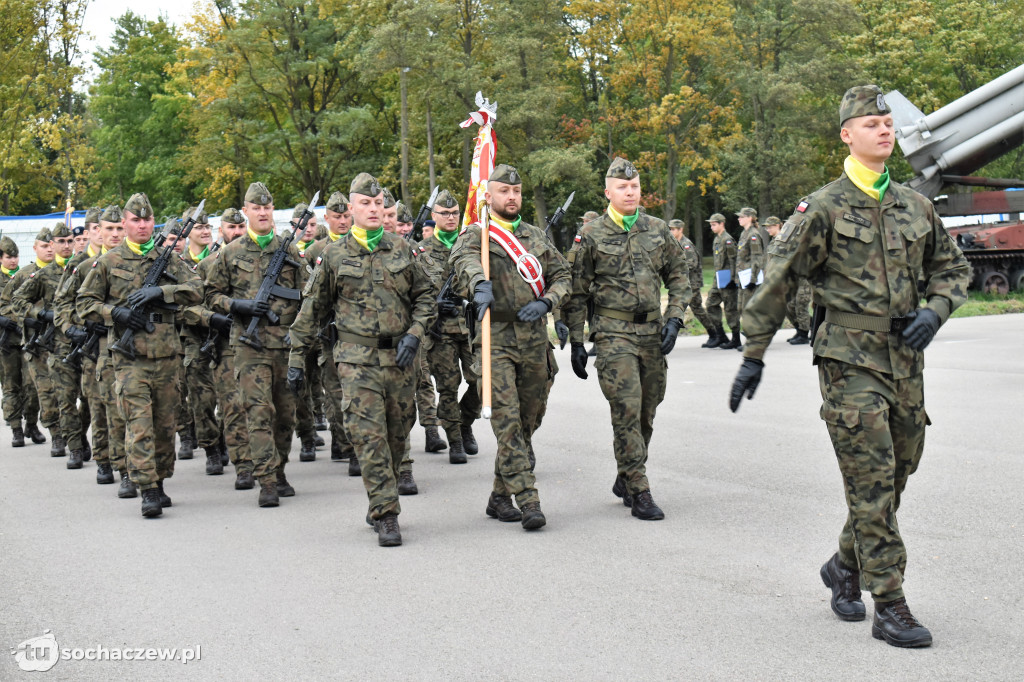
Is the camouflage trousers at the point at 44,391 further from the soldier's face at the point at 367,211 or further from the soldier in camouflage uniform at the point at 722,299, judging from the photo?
the soldier in camouflage uniform at the point at 722,299

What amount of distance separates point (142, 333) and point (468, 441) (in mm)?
3262

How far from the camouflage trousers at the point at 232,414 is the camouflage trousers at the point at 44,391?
336 centimetres

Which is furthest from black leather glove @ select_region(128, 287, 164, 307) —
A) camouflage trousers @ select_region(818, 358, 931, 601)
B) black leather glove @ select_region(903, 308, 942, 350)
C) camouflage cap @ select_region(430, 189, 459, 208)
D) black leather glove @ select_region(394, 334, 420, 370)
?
black leather glove @ select_region(903, 308, 942, 350)

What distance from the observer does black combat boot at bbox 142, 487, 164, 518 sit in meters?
8.03

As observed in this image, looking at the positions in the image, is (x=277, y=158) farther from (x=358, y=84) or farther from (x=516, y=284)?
(x=516, y=284)

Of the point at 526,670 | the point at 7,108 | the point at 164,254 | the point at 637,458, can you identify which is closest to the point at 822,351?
the point at 526,670

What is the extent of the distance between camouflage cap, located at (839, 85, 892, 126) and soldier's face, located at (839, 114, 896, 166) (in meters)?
0.02

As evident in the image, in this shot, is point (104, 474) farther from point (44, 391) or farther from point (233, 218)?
point (44, 391)

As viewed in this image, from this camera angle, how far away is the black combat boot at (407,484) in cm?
855

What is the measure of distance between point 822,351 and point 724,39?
126 feet

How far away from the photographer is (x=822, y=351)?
199 inches

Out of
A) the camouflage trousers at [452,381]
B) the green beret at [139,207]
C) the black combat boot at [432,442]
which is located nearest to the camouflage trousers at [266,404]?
the green beret at [139,207]

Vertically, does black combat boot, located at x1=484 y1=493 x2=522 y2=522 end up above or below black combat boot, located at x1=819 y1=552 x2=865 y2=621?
below

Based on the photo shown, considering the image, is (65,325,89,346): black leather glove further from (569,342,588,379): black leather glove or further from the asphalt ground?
(569,342,588,379): black leather glove
